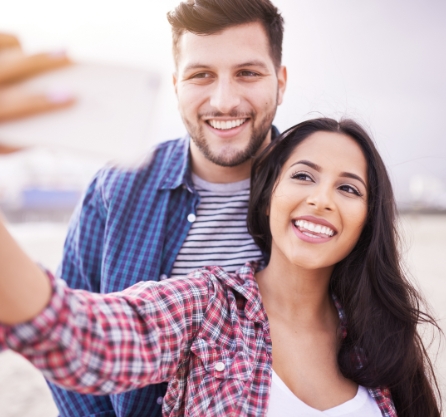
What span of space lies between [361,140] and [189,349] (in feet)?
3.56

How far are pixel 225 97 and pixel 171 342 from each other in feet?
4.08

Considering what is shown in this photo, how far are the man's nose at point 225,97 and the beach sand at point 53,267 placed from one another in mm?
932

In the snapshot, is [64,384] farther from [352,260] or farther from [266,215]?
[352,260]

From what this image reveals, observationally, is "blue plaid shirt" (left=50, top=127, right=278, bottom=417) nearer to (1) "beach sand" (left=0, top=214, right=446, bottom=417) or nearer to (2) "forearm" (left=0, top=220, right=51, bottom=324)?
(1) "beach sand" (left=0, top=214, right=446, bottom=417)

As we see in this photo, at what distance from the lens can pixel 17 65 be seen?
33.5 inches

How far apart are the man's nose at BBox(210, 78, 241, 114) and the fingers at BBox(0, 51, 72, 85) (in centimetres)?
146

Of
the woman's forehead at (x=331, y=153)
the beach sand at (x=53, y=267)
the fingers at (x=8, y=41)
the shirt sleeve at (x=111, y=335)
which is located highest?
the fingers at (x=8, y=41)

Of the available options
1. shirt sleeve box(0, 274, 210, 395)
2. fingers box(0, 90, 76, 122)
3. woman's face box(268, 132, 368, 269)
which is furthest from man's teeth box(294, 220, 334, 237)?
fingers box(0, 90, 76, 122)

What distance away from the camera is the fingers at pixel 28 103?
2.67ft

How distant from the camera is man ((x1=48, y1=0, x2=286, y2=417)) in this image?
229 cm

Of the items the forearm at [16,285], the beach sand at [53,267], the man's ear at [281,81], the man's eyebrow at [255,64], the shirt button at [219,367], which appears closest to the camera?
the forearm at [16,285]

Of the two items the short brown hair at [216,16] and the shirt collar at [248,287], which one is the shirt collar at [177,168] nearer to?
the short brown hair at [216,16]

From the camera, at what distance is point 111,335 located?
1.22 metres

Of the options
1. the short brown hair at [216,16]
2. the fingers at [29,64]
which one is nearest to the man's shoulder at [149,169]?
the short brown hair at [216,16]
